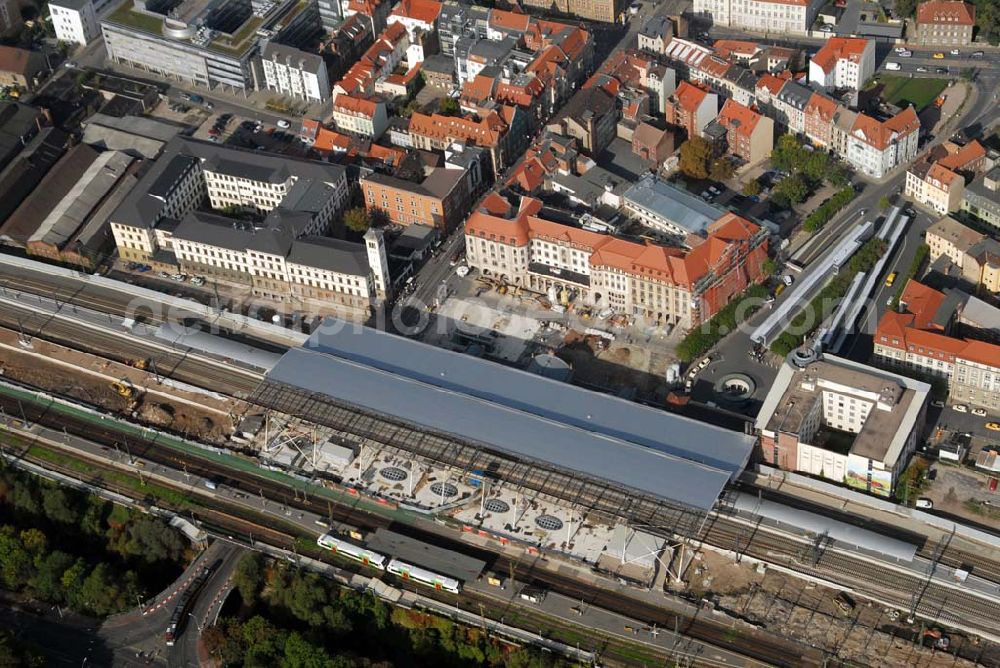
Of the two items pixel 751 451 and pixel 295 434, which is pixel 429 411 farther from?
pixel 751 451

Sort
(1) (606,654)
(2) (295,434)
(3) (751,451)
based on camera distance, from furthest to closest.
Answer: (2) (295,434) → (3) (751,451) → (1) (606,654)

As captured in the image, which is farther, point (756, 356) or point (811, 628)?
point (756, 356)

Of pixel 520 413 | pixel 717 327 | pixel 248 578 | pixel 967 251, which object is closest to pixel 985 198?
pixel 967 251

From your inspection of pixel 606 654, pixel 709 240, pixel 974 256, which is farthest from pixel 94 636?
pixel 974 256

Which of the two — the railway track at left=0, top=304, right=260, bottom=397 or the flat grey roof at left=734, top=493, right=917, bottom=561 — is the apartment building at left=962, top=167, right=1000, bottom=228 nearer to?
the flat grey roof at left=734, top=493, right=917, bottom=561

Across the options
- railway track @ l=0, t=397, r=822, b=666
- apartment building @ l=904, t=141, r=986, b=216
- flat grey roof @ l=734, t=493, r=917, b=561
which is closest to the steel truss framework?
flat grey roof @ l=734, t=493, r=917, b=561

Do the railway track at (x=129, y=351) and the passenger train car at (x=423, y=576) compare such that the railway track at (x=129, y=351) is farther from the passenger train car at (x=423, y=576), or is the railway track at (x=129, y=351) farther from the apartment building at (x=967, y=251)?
the apartment building at (x=967, y=251)

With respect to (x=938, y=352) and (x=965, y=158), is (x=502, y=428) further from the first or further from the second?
(x=965, y=158)
